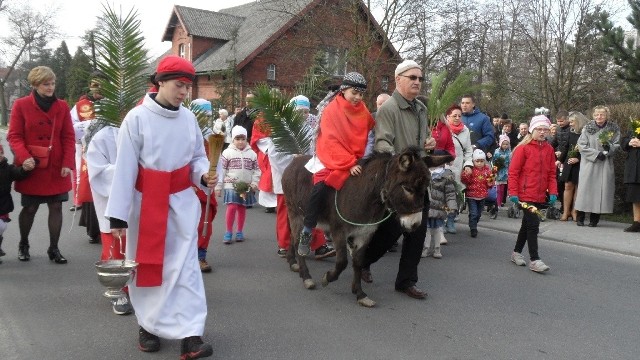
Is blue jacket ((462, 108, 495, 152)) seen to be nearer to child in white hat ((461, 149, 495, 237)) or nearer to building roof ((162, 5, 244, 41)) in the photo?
child in white hat ((461, 149, 495, 237))

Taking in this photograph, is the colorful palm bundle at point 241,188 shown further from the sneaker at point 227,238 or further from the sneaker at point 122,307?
the sneaker at point 122,307

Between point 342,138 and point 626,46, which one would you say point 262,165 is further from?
point 626,46

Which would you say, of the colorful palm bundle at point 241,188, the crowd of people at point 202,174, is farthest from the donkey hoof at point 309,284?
the colorful palm bundle at point 241,188

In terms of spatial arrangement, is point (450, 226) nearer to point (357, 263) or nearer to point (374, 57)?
point (357, 263)

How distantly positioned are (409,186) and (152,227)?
2187 mm

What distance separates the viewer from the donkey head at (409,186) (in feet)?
16.6

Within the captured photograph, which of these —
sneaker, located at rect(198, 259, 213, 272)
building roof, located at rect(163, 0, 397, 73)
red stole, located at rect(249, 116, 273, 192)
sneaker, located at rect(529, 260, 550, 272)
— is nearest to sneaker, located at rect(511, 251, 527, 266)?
sneaker, located at rect(529, 260, 550, 272)

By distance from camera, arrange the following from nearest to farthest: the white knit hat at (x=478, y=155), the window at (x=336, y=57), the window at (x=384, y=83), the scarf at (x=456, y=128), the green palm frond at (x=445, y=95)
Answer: the green palm frond at (x=445, y=95)
the scarf at (x=456, y=128)
the white knit hat at (x=478, y=155)
the window at (x=336, y=57)
the window at (x=384, y=83)

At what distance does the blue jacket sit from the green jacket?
4.38 m

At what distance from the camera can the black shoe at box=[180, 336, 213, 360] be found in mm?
4133

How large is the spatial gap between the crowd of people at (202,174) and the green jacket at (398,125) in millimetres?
13

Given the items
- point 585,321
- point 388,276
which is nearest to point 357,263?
point 388,276

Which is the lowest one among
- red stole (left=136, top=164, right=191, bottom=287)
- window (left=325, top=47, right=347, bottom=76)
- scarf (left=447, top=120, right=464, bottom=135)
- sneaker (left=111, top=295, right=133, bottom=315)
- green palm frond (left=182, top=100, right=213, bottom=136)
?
sneaker (left=111, top=295, right=133, bottom=315)

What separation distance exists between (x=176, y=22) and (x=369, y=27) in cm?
2820
